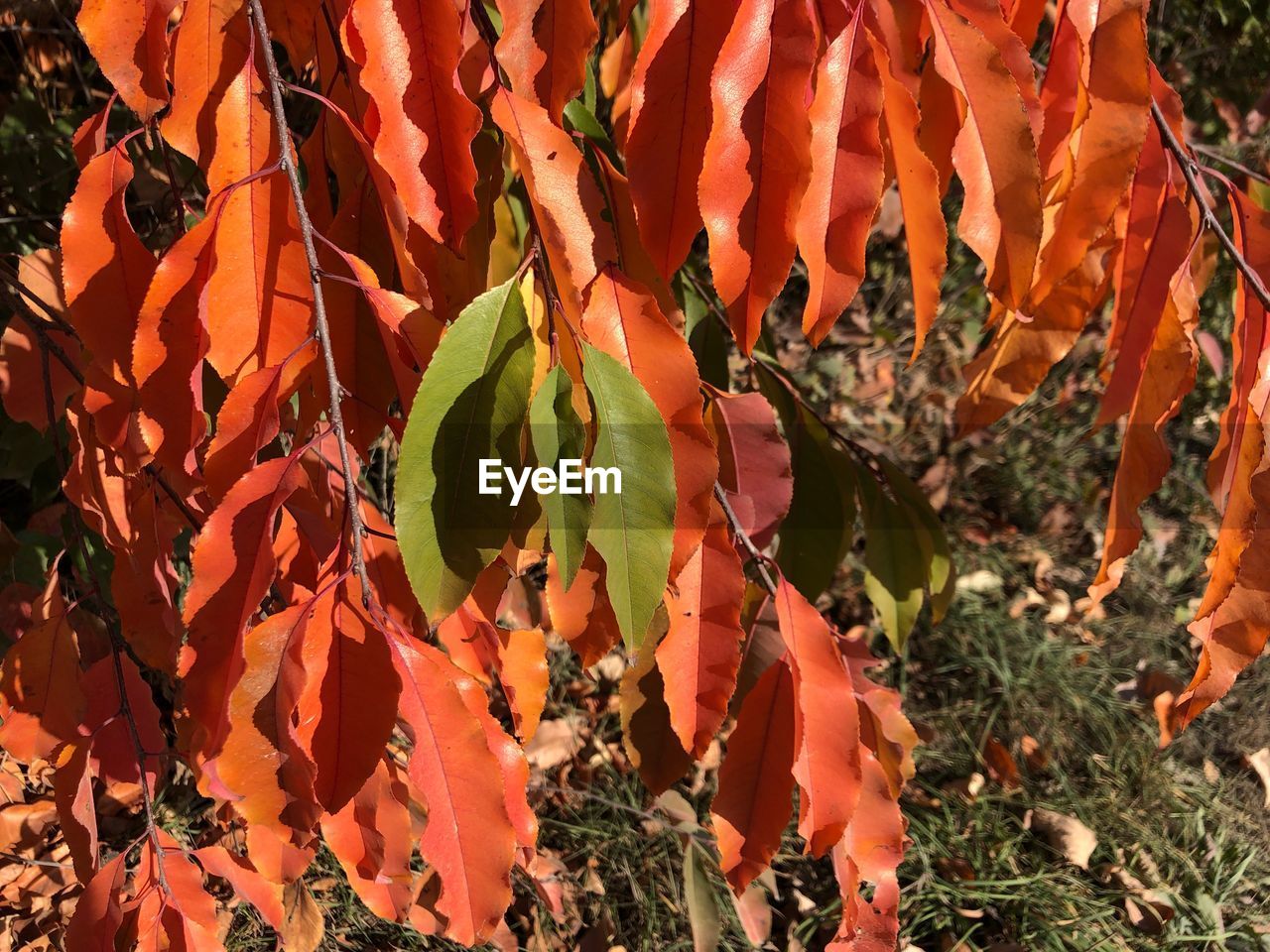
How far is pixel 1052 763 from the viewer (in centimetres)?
202

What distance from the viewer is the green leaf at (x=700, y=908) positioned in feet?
4.33

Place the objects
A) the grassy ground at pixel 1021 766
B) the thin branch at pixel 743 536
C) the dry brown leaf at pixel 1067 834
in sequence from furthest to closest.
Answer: the dry brown leaf at pixel 1067 834 → the grassy ground at pixel 1021 766 → the thin branch at pixel 743 536

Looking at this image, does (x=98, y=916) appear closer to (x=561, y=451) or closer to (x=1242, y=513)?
(x=561, y=451)

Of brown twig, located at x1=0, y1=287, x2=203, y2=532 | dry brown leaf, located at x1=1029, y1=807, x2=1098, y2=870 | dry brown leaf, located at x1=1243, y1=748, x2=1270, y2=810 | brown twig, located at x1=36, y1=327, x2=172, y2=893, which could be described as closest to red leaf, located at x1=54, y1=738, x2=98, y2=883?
brown twig, located at x1=36, y1=327, x2=172, y2=893

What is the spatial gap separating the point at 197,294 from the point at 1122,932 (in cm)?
183

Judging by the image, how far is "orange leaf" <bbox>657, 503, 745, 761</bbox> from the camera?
2.47 ft

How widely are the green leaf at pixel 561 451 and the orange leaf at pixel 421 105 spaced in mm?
127

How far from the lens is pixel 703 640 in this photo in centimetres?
76

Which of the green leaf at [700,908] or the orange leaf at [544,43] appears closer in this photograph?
the orange leaf at [544,43]

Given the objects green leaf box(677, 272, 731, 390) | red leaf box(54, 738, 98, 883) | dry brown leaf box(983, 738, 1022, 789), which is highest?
green leaf box(677, 272, 731, 390)

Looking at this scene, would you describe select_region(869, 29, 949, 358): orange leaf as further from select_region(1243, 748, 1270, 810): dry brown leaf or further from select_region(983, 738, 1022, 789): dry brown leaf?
select_region(1243, 748, 1270, 810): dry brown leaf

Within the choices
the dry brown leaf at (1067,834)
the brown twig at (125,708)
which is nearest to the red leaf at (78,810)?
the brown twig at (125,708)

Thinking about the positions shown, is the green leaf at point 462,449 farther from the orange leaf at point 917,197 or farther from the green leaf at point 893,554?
the green leaf at point 893,554

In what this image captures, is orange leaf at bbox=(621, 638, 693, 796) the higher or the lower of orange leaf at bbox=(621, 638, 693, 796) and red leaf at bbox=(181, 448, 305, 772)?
the lower
